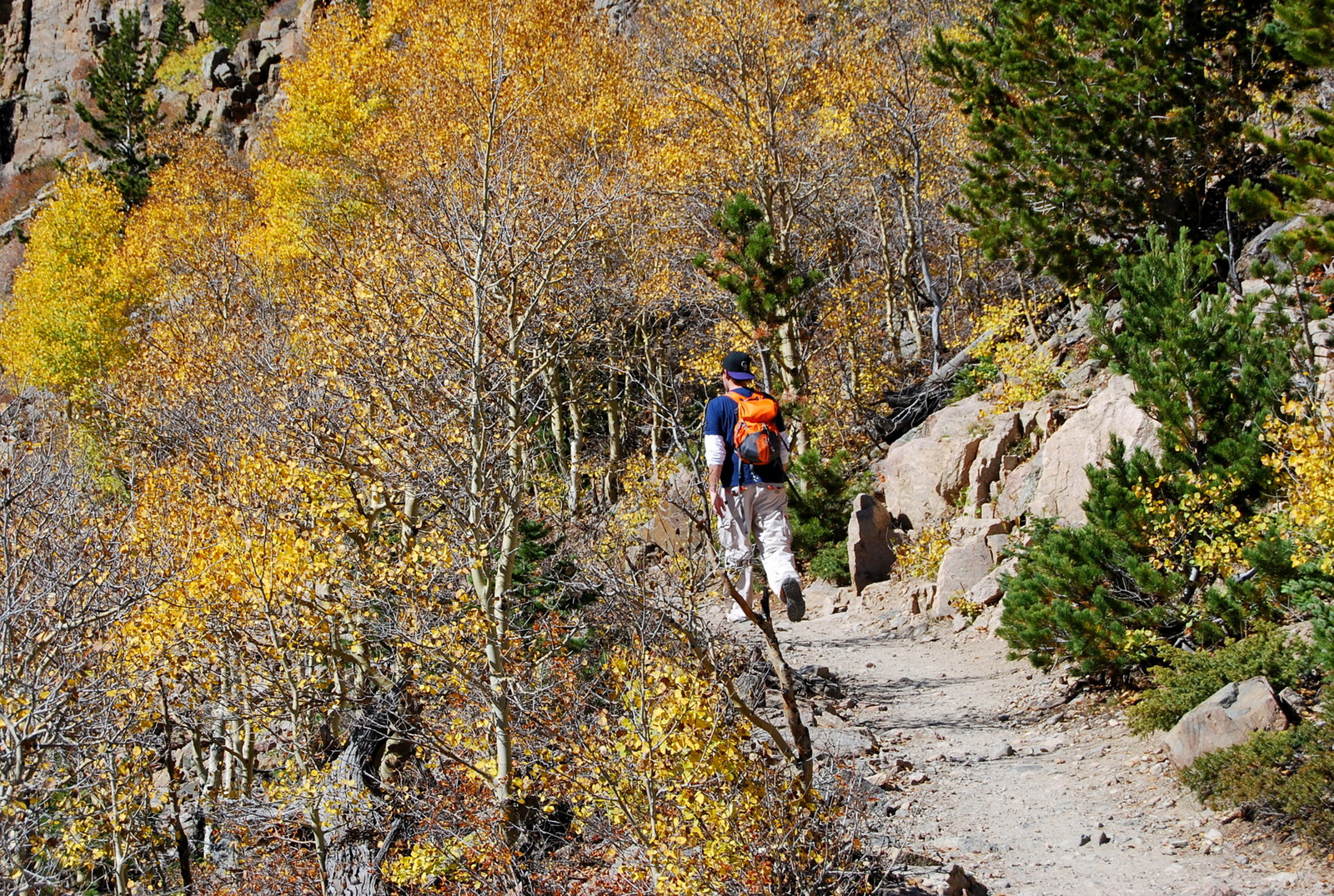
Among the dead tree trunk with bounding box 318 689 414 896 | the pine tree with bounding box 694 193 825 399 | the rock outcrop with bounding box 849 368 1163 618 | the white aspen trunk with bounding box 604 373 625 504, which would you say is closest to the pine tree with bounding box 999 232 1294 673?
the rock outcrop with bounding box 849 368 1163 618

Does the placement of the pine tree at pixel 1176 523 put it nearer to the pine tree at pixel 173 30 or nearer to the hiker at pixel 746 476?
the hiker at pixel 746 476

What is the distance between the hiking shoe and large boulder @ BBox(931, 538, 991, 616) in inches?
249

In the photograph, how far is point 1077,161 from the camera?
42.6 ft

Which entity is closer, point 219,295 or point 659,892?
Result: point 659,892

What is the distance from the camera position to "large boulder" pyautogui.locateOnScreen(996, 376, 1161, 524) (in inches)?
432

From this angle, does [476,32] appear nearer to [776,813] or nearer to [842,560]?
[842,560]

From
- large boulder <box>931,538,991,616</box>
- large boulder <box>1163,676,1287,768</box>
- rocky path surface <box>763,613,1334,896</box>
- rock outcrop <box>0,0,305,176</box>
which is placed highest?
rock outcrop <box>0,0,305,176</box>

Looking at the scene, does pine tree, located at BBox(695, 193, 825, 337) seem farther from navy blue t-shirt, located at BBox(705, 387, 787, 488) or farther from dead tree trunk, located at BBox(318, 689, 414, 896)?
dead tree trunk, located at BBox(318, 689, 414, 896)

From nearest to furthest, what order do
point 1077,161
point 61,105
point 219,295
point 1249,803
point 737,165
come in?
point 1249,803
point 1077,161
point 737,165
point 219,295
point 61,105

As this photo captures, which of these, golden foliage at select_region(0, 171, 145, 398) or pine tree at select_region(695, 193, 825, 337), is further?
golden foliage at select_region(0, 171, 145, 398)

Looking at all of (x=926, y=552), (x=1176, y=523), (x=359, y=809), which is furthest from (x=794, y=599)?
(x=926, y=552)

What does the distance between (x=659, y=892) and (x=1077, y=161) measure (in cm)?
1153

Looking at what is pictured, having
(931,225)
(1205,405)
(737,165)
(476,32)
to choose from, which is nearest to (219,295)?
(476,32)

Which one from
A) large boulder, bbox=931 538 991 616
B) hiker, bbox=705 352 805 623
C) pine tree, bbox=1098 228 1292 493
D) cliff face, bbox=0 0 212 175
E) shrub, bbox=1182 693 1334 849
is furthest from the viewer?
cliff face, bbox=0 0 212 175
